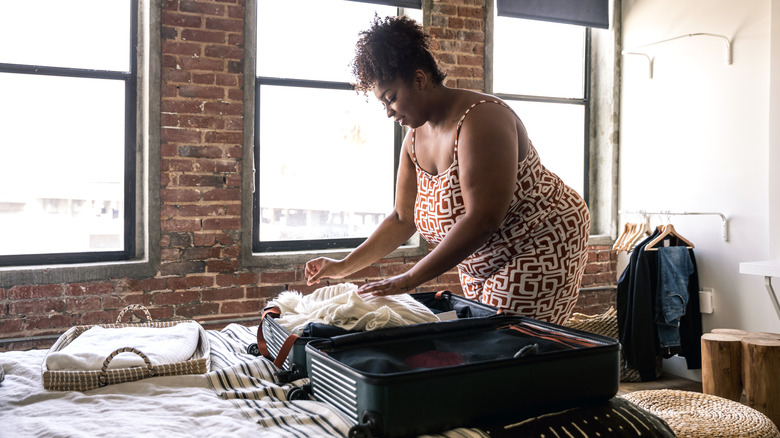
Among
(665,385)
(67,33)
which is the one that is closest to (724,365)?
(665,385)

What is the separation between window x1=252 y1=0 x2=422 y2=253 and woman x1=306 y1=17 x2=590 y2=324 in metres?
2.13

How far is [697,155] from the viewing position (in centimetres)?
416

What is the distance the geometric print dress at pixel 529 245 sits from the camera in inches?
67.2

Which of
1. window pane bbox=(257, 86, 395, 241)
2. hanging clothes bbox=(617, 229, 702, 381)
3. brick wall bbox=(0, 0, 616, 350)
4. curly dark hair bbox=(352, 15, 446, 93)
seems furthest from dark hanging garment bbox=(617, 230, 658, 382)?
curly dark hair bbox=(352, 15, 446, 93)

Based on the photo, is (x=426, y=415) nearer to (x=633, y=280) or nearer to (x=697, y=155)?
(x=633, y=280)

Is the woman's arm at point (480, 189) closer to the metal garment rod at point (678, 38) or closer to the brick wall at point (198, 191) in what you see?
the brick wall at point (198, 191)

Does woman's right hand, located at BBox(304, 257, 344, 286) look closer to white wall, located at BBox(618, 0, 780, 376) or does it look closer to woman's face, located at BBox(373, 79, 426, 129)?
woman's face, located at BBox(373, 79, 426, 129)

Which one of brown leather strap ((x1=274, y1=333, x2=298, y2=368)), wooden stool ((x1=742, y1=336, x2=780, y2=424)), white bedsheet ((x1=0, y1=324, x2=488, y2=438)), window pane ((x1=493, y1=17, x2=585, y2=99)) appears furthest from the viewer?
window pane ((x1=493, y1=17, x2=585, y2=99))

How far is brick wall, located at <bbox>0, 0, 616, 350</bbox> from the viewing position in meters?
3.38

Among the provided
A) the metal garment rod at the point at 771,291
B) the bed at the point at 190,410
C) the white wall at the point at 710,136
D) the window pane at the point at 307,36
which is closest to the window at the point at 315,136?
the window pane at the point at 307,36

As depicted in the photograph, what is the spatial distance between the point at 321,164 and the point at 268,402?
2.99 meters

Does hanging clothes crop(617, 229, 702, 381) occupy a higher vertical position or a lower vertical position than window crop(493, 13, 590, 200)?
lower

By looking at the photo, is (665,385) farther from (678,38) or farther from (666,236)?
(678,38)

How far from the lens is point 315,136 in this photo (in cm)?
401
